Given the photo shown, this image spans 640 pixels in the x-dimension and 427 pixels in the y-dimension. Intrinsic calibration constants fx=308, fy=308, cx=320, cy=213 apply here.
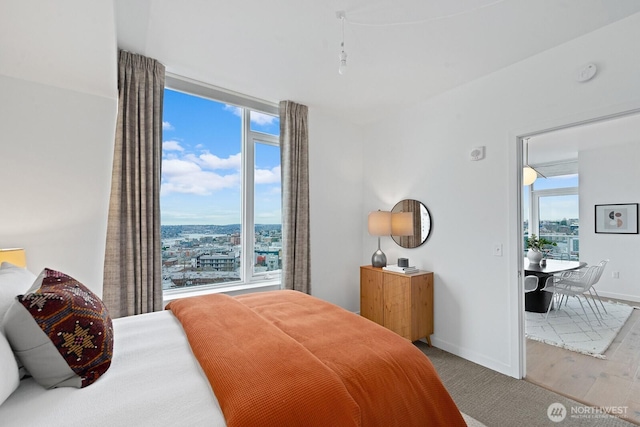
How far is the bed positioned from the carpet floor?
1009mm

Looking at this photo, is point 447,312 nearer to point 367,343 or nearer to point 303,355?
point 367,343

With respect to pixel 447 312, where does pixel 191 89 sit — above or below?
above

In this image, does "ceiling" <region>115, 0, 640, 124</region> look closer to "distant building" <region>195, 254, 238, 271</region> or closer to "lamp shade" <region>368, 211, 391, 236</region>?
"lamp shade" <region>368, 211, 391, 236</region>

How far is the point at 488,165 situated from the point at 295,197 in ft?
6.40

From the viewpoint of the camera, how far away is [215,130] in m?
3.31

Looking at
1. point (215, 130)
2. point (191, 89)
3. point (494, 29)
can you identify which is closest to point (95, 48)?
point (191, 89)

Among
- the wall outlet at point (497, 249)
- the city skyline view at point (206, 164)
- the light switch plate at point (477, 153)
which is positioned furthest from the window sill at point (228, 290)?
the light switch plate at point (477, 153)

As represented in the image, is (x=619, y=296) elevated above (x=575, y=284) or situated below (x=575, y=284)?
below

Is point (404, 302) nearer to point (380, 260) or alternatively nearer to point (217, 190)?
point (380, 260)

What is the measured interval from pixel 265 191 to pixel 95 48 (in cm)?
211

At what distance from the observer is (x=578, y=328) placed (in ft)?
12.2

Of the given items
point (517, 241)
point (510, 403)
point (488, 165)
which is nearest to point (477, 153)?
point (488, 165)

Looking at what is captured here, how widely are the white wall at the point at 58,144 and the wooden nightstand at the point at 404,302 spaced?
2.59 m

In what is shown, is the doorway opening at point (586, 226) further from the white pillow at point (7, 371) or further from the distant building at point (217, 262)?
the white pillow at point (7, 371)
